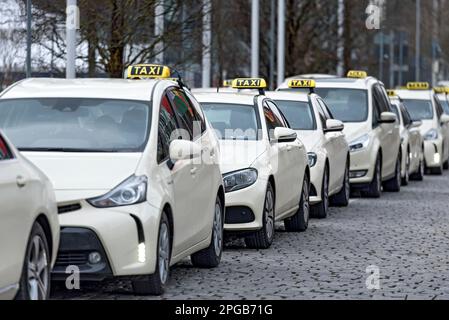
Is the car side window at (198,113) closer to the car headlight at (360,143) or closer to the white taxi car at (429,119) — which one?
the car headlight at (360,143)

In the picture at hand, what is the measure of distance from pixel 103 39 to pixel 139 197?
14.0 m

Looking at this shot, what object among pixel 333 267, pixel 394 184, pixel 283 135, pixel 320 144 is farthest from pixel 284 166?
pixel 394 184

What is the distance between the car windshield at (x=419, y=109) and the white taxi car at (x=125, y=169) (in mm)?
18717

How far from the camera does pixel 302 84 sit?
21.0m

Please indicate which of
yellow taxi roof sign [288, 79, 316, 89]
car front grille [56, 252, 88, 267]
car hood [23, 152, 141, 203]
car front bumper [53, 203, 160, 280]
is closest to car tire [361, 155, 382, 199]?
yellow taxi roof sign [288, 79, 316, 89]

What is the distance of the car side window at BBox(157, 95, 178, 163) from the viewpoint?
10742mm

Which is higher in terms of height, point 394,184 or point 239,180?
point 239,180

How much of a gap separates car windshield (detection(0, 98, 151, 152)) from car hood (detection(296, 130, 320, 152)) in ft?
23.4

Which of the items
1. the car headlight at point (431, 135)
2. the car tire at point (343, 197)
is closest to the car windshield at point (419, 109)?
the car headlight at point (431, 135)

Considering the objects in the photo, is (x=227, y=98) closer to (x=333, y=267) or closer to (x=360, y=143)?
(x=333, y=267)

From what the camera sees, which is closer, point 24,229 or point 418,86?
point 24,229

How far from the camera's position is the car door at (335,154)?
18.8 meters

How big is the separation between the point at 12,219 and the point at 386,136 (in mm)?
15450
